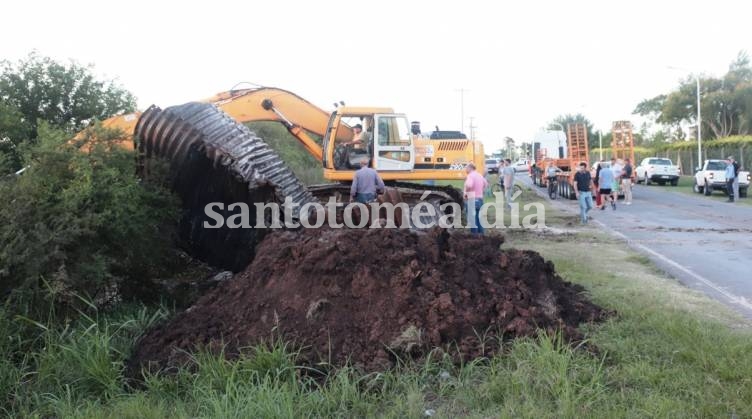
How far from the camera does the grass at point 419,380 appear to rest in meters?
4.25

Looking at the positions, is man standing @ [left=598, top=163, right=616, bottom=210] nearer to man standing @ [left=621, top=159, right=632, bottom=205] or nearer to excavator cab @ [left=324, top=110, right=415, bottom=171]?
man standing @ [left=621, top=159, right=632, bottom=205]

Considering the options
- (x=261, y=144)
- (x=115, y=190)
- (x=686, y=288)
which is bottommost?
(x=686, y=288)

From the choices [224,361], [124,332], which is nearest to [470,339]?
[224,361]

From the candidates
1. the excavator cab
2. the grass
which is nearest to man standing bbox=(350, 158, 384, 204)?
the excavator cab

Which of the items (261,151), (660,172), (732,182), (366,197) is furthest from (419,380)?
(660,172)

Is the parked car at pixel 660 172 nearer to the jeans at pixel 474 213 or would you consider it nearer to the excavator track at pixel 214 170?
the jeans at pixel 474 213

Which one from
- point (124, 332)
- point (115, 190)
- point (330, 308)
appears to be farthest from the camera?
point (115, 190)

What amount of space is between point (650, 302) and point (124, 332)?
17.3ft

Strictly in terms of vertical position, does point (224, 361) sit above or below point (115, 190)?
below

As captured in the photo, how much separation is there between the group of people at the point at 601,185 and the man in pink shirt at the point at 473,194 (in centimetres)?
476

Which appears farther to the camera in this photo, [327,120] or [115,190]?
[327,120]

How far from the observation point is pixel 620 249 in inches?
456

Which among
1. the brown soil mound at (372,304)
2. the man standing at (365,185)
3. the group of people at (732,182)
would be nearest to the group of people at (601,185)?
the group of people at (732,182)

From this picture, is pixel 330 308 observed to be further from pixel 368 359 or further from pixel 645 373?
pixel 645 373
